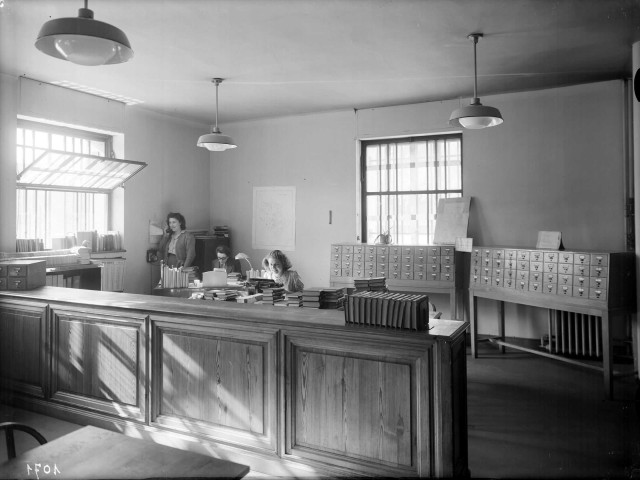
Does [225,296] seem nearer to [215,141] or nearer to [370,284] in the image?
[370,284]

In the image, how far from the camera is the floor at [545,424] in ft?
9.92

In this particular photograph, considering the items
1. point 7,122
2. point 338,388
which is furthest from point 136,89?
point 338,388

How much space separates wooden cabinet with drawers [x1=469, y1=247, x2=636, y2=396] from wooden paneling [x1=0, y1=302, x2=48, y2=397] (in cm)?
443

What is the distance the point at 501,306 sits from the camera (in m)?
6.23

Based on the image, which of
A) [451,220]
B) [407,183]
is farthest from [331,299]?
[407,183]

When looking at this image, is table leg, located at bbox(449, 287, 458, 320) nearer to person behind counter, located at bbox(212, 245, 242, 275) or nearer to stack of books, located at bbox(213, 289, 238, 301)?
stack of books, located at bbox(213, 289, 238, 301)

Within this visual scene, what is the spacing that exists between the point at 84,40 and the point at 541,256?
4.63m

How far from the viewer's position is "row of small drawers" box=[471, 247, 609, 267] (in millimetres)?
4660

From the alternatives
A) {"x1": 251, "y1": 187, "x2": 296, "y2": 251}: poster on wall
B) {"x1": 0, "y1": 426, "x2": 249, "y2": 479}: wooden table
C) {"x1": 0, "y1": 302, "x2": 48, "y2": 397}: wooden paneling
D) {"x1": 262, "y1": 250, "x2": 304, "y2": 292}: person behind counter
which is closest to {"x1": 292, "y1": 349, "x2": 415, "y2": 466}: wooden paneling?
{"x1": 0, "y1": 426, "x2": 249, "y2": 479}: wooden table

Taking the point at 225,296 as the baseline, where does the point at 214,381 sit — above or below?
below

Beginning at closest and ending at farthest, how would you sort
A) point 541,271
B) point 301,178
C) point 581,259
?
point 581,259, point 541,271, point 301,178

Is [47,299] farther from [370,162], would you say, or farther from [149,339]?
[370,162]

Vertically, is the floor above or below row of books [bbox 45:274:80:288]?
below

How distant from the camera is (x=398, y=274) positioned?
21.6 ft
